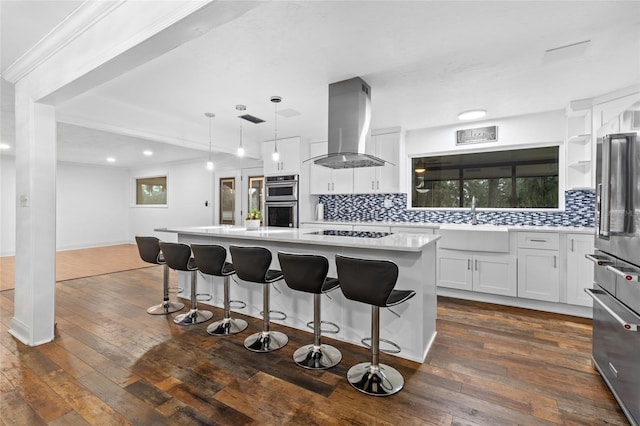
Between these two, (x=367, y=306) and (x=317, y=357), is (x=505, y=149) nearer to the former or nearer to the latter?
(x=367, y=306)

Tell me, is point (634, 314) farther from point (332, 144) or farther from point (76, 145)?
point (76, 145)

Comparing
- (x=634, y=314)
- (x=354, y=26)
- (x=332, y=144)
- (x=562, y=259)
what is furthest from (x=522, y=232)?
(x=354, y=26)

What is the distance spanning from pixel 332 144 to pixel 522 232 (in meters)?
2.64

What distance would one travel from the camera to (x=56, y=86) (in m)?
2.48

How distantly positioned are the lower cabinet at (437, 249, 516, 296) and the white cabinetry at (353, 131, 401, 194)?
57.1 inches

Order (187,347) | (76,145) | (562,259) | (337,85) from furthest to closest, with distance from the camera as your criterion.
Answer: (76,145)
(562,259)
(337,85)
(187,347)

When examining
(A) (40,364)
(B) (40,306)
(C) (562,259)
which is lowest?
(A) (40,364)

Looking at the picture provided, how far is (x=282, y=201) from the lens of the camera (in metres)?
5.61

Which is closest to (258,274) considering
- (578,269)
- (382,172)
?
(382,172)

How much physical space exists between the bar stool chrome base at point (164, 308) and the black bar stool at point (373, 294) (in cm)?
235

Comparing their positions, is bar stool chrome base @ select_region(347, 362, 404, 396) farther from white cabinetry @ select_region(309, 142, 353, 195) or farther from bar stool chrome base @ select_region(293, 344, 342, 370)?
white cabinetry @ select_region(309, 142, 353, 195)

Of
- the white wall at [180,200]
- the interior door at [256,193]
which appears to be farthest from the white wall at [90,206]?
the interior door at [256,193]

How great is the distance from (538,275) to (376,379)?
2.79 meters

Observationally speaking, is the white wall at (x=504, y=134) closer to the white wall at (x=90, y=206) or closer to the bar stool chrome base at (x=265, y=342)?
the bar stool chrome base at (x=265, y=342)
